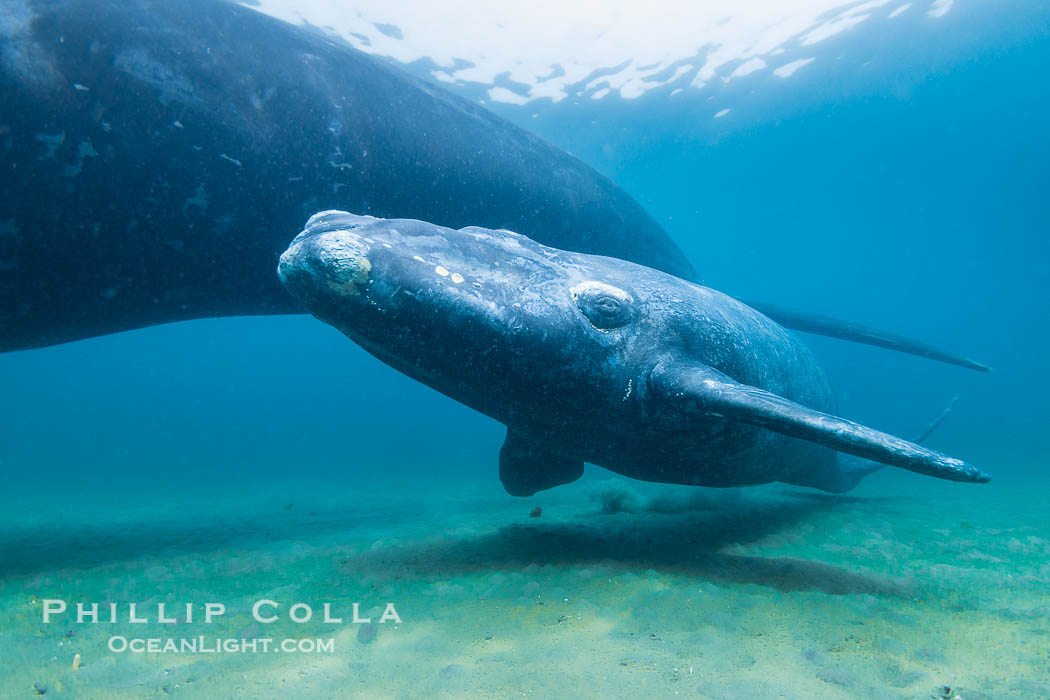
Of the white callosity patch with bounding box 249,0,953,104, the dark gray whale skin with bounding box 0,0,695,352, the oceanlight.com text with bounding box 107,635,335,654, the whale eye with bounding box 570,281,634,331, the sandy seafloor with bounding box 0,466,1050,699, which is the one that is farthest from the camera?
the white callosity patch with bounding box 249,0,953,104

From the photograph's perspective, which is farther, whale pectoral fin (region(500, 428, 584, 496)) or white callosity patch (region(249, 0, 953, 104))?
white callosity patch (region(249, 0, 953, 104))

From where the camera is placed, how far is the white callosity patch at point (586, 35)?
21422mm

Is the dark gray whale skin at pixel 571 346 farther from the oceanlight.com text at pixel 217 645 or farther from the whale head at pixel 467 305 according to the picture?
the oceanlight.com text at pixel 217 645

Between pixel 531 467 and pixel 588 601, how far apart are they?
1.83 metres

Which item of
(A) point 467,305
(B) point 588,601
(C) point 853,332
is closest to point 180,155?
(A) point 467,305

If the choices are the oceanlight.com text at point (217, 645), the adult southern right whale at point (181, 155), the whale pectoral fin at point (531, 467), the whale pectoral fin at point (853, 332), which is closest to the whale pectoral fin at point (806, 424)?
the whale pectoral fin at point (531, 467)

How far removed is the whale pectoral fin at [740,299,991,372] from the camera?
909 cm

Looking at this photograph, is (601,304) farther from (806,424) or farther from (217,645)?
(217,645)

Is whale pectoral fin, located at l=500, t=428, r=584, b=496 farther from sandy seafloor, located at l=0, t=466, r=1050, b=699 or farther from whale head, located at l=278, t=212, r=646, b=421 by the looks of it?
whale head, located at l=278, t=212, r=646, b=421

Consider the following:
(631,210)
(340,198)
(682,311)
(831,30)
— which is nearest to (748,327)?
(682,311)

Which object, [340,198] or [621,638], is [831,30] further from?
[621,638]

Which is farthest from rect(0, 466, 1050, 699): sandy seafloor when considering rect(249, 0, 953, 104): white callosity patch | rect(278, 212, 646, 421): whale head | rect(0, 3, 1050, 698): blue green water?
rect(249, 0, 953, 104): white callosity patch

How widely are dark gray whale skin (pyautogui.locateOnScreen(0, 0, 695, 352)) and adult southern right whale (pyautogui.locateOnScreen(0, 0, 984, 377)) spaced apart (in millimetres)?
11

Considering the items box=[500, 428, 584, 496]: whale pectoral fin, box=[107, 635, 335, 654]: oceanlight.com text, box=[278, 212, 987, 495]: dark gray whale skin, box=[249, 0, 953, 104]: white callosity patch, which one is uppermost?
box=[249, 0, 953, 104]: white callosity patch
